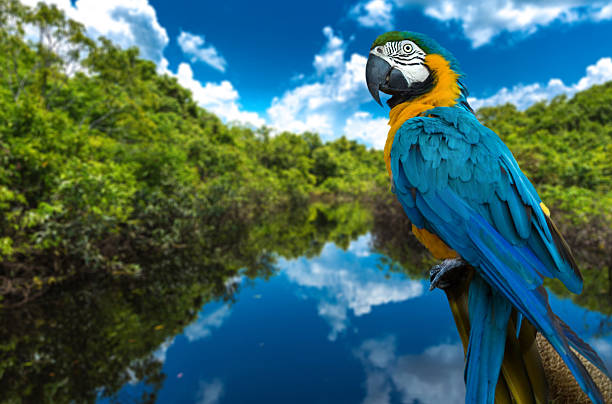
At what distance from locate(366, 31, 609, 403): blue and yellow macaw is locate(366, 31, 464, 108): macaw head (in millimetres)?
130

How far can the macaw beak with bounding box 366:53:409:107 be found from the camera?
1.12 m

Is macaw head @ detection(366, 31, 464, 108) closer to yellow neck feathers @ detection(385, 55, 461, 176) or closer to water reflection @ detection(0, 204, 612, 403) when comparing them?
yellow neck feathers @ detection(385, 55, 461, 176)

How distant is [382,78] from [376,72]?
43 mm

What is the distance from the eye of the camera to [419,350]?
4000mm

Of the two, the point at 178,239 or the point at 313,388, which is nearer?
the point at 313,388

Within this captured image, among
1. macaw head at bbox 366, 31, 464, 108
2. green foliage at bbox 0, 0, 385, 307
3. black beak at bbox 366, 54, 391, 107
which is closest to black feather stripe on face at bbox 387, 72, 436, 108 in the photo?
macaw head at bbox 366, 31, 464, 108

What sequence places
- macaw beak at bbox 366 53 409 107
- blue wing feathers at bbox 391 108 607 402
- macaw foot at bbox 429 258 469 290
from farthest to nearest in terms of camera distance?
macaw beak at bbox 366 53 409 107, macaw foot at bbox 429 258 469 290, blue wing feathers at bbox 391 108 607 402

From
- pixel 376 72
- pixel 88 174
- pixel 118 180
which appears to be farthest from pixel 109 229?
pixel 376 72

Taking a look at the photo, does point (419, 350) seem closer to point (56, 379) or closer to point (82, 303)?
point (56, 379)

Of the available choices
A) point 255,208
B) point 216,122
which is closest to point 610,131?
point 255,208

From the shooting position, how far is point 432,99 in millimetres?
1063

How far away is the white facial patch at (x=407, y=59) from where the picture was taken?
1107 millimetres

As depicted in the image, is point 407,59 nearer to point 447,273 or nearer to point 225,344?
point 447,273

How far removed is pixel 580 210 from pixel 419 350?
5269 millimetres
